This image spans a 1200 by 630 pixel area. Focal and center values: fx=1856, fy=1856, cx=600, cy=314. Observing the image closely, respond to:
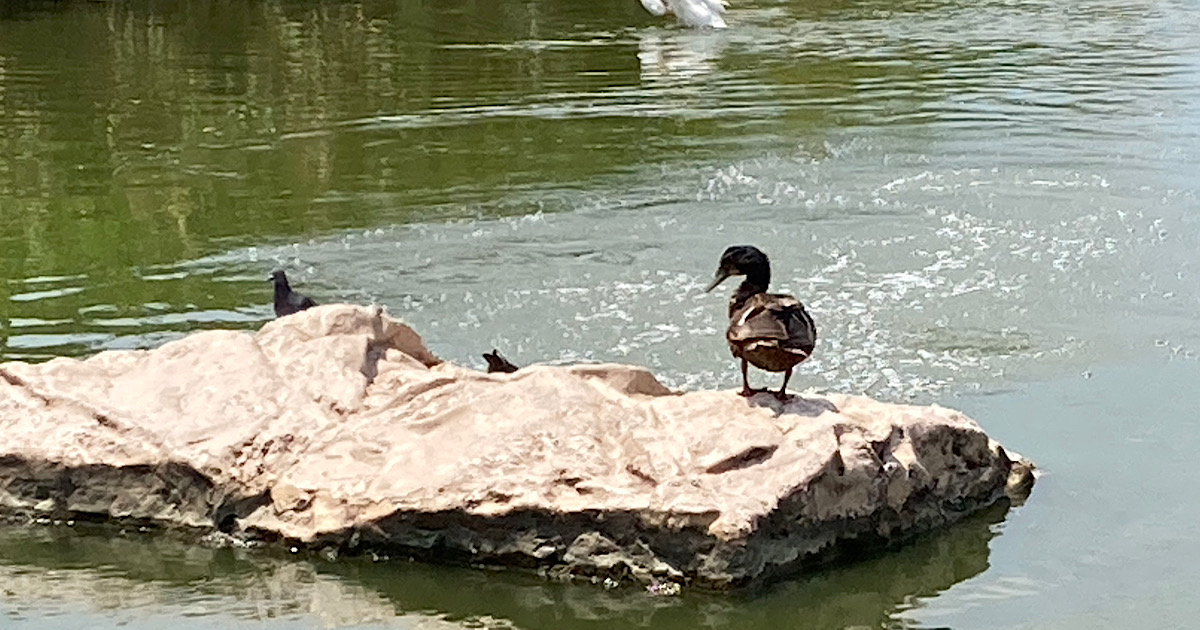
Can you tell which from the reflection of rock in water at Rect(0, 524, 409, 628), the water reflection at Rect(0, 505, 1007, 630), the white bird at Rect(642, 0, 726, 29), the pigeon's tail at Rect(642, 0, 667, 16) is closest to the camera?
the water reflection at Rect(0, 505, 1007, 630)

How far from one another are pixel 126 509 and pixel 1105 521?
3427 millimetres

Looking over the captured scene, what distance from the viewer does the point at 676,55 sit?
19.2 m

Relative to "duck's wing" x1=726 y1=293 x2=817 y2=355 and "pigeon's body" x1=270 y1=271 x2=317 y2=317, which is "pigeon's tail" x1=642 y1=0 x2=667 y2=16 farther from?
"duck's wing" x1=726 y1=293 x2=817 y2=355

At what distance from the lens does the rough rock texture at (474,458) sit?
19.2 ft

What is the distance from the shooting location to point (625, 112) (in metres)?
15.3

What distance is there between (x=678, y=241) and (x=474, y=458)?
4.73 meters

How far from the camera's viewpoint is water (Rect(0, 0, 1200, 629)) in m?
6.02

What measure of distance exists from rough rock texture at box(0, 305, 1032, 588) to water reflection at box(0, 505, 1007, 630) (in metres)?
0.09

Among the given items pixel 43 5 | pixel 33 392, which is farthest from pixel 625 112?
pixel 43 5

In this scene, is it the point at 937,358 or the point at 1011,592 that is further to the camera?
the point at 937,358

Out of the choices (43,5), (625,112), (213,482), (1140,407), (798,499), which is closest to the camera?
(798,499)

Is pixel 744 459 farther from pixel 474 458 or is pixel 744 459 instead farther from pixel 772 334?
pixel 474 458

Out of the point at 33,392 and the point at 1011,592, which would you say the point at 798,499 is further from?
the point at 33,392

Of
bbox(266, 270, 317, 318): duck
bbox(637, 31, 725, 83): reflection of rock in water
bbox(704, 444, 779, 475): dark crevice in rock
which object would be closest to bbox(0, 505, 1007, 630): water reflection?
bbox(704, 444, 779, 475): dark crevice in rock
